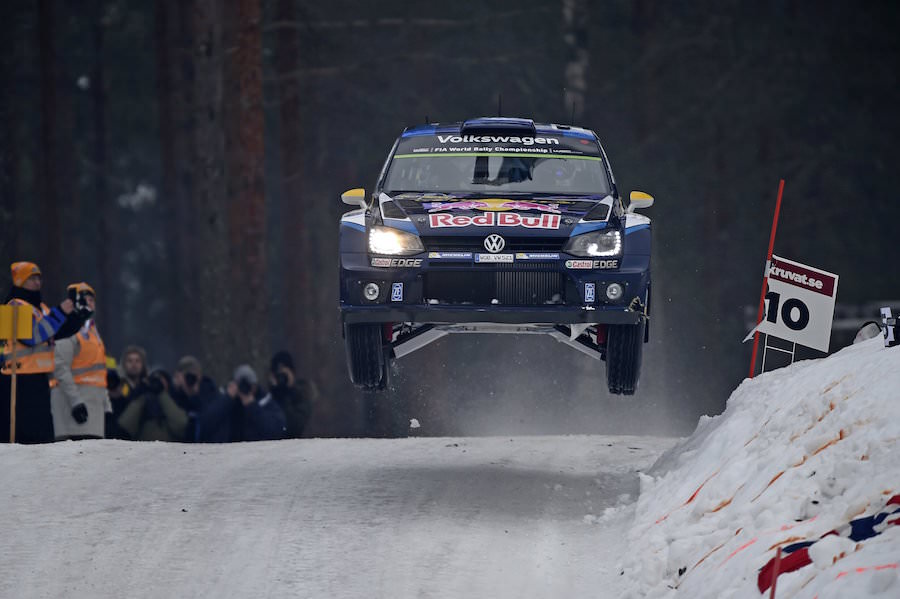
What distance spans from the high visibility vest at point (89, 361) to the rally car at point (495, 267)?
4.06 metres

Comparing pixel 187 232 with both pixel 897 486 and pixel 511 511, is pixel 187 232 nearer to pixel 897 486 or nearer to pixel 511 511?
pixel 511 511

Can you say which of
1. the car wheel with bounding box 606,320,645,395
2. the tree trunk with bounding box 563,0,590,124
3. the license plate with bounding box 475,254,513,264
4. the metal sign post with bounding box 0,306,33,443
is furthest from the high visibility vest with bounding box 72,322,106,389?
the tree trunk with bounding box 563,0,590,124

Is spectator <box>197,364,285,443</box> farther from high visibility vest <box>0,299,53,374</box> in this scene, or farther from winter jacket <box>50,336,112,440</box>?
high visibility vest <box>0,299,53,374</box>

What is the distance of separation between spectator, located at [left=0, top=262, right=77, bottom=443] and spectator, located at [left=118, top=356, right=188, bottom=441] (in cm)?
158

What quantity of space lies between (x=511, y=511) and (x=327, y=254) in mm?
30056

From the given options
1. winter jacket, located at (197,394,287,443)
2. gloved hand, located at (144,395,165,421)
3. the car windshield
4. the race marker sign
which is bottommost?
winter jacket, located at (197,394,287,443)

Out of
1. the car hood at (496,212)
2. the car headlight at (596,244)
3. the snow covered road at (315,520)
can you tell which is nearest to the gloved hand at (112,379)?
the snow covered road at (315,520)

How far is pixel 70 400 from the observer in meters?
13.4

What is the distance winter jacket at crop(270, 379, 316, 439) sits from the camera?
1585 centimetres

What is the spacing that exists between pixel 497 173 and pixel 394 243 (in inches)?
50.3

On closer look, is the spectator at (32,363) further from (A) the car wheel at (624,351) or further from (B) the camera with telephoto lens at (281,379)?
(A) the car wheel at (624,351)

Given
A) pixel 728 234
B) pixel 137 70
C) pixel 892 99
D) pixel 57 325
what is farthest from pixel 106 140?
pixel 57 325

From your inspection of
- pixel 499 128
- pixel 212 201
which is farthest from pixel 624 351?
pixel 212 201

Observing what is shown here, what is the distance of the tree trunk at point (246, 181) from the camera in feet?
65.6
